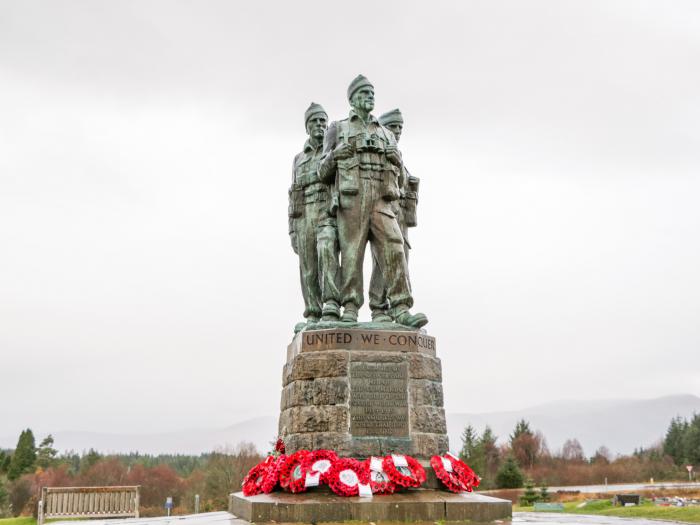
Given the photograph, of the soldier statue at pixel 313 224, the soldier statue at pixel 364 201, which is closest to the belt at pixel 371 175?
the soldier statue at pixel 364 201

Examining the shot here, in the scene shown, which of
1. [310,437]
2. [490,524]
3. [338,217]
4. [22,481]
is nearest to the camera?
[490,524]

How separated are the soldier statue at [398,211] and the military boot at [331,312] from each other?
1.84ft

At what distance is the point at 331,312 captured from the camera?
28.2 feet

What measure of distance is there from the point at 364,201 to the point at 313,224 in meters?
1.08

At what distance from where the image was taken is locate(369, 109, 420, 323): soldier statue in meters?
9.04

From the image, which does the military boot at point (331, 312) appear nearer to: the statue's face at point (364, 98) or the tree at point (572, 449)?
the statue's face at point (364, 98)

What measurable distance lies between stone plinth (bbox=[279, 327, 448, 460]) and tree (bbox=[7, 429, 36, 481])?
52.2m

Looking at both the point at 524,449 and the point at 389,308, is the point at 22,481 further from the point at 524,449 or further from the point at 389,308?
the point at 389,308

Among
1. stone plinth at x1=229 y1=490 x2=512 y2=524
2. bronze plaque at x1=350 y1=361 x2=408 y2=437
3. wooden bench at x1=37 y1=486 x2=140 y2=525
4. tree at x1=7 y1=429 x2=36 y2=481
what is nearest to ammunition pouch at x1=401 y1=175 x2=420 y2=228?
bronze plaque at x1=350 y1=361 x2=408 y2=437

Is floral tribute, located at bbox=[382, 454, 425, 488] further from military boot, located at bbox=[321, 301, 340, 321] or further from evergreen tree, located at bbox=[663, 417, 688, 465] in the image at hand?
evergreen tree, located at bbox=[663, 417, 688, 465]

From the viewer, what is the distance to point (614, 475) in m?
52.6

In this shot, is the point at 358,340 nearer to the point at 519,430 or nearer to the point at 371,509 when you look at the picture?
the point at 371,509

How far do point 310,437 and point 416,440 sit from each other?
1.17m

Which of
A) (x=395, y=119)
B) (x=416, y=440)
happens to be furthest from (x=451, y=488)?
(x=395, y=119)
